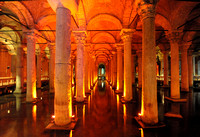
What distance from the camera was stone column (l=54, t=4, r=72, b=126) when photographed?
4.73 meters

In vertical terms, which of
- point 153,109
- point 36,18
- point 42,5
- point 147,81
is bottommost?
point 153,109

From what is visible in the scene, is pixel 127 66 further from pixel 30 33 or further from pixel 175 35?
pixel 30 33

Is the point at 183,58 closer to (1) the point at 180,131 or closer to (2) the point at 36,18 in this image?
(1) the point at 180,131

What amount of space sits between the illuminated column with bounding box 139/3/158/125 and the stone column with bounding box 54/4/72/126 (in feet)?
11.2

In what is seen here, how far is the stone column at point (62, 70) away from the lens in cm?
473

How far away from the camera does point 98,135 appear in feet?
14.1

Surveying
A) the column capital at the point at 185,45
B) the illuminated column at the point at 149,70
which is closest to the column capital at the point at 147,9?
the illuminated column at the point at 149,70

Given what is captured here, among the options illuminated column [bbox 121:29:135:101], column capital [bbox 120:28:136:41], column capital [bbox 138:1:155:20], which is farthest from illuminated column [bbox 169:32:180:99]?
column capital [bbox 138:1:155:20]

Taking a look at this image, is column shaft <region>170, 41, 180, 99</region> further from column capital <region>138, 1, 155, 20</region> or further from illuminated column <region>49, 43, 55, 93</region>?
illuminated column <region>49, 43, 55, 93</region>

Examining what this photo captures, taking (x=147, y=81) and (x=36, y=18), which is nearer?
(x=147, y=81)

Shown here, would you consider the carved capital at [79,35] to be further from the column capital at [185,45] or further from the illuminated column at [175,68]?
the column capital at [185,45]

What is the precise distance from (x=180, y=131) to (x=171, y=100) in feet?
19.9

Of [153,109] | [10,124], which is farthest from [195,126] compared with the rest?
[10,124]

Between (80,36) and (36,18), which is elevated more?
(36,18)
